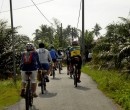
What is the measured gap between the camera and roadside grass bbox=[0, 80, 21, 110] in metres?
11.7

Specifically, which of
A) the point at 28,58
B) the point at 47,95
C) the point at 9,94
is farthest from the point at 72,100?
the point at 9,94

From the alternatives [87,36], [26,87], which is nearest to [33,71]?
[26,87]

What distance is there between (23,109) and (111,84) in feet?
15.4

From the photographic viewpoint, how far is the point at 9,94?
44.0ft

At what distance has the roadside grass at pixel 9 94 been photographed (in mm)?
11714

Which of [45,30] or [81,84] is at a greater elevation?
[45,30]

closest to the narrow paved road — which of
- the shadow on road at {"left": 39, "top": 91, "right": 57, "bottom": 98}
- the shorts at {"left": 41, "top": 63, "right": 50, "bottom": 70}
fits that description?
the shadow on road at {"left": 39, "top": 91, "right": 57, "bottom": 98}

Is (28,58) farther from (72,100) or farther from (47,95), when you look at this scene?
(47,95)

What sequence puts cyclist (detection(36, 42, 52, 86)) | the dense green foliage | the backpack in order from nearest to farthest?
1. the backpack
2. cyclist (detection(36, 42, 52, 86))
3. the dense green foliage

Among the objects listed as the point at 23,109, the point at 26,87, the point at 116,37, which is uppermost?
the point at 116,37

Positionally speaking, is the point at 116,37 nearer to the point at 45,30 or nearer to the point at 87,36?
the point at 87,36

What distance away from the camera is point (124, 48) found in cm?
1933

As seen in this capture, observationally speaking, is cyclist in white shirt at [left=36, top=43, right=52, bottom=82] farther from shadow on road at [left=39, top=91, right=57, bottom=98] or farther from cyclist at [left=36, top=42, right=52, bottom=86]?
shadow on road at [left=39, top=91, right=57, bottom=98]

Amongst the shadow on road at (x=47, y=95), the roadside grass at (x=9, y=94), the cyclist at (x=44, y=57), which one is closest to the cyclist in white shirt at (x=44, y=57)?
the cyclist at (x=44, y=57)
